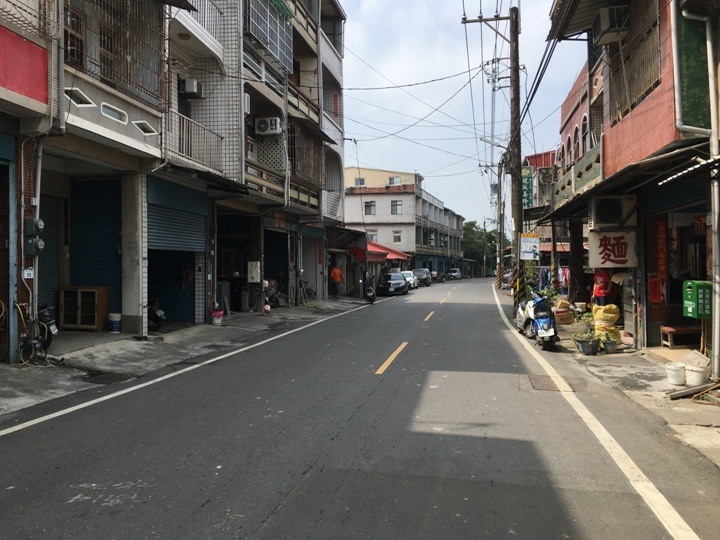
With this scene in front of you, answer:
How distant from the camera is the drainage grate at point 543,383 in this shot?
318 inches

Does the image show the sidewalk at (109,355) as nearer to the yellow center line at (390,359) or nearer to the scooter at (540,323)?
the yellow center line at (390,359)

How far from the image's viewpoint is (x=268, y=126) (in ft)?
65.4

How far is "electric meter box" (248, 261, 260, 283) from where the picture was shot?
19.7 metres

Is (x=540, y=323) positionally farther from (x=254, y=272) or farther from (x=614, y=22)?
(x=254, y=272)

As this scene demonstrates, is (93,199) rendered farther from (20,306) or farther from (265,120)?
(265,120)

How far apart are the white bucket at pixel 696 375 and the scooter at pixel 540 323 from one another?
164 inches

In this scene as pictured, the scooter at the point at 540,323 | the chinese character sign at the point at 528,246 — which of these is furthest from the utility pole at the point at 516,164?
the scooter at the point at 540,323

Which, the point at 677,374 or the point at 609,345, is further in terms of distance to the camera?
the point at 609,345

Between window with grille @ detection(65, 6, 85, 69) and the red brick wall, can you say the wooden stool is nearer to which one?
the red brick wall

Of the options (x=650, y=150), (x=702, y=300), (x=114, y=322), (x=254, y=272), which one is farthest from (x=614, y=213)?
(x=254, y=272)

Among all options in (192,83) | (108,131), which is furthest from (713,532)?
(192,83)

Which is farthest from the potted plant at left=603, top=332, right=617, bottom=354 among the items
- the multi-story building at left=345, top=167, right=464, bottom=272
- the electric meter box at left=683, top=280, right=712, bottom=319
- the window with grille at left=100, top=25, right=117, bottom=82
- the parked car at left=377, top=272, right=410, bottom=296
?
the multi-story building at left=345, top=167, right=464, bottom=272

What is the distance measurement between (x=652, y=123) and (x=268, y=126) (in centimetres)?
1363

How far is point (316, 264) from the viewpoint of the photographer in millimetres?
27719
